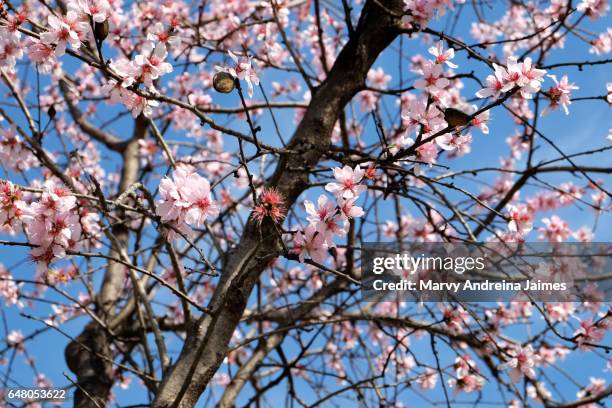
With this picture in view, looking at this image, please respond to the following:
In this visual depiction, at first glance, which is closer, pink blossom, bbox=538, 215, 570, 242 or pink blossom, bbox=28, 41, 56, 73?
pink blossom, bbox=28, 41, 56, 73

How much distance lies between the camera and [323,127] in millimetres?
2723

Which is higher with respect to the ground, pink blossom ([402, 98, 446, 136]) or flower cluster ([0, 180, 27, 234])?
pink blossom ([402, 98, 446, 136])

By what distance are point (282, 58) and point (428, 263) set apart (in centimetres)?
402

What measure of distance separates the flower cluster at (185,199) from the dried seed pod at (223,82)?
0.30 meters

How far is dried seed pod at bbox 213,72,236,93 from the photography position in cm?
182

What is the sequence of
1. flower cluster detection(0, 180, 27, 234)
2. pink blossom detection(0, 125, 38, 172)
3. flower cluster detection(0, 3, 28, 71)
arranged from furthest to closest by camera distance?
pink blossom detection(0, 125, 38, 172) → flower cluster detection(0, 3, 28, 71) → flower cluster detection(0, 180, 27, 234)

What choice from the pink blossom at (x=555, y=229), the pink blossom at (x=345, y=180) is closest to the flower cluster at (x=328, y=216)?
the pink blossom at (x=345, y=180)

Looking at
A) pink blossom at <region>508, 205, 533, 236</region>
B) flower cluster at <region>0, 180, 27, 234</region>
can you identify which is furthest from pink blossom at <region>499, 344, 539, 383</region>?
flower cluster at <region>0, 180, 27, 234</region>

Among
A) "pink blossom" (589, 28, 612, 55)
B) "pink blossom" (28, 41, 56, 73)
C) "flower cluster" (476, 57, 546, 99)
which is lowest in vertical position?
"flower cluster" (476, 57, 546, 99)

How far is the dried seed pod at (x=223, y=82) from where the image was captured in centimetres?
182

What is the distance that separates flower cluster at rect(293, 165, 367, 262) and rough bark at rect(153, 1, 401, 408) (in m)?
0.13

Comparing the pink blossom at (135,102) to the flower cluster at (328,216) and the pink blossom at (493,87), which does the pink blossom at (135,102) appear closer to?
the flower cluster at (328,216)

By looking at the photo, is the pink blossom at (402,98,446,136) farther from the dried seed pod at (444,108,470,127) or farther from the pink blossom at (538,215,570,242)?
the pink blossom at (538,215,570,242)

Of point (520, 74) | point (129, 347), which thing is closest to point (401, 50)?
point (520, 74)
